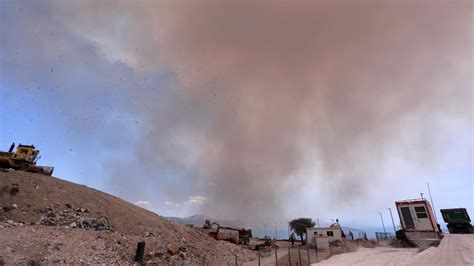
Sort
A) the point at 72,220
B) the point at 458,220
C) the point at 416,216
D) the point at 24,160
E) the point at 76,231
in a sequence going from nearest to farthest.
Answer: the point at 76,231 → the point at 72,220 → the point at 24,160 → the point at 416,216 → the point at 458,220

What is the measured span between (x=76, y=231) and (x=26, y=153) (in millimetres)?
23616

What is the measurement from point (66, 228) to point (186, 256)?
11.4m

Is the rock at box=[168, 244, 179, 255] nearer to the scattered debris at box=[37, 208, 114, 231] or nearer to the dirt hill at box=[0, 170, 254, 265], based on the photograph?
the dirt hill at box=[0, 170, 254, 265]

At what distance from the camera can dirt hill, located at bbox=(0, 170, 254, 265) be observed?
715 inches

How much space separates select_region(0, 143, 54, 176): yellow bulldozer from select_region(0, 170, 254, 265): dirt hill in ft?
15.0

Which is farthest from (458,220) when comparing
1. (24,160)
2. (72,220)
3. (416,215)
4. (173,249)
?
(24,160)

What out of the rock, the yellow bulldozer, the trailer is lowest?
the rock

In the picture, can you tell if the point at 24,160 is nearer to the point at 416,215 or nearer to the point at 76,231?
the point at 76,231

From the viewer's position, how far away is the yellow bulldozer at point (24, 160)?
35.6 meters

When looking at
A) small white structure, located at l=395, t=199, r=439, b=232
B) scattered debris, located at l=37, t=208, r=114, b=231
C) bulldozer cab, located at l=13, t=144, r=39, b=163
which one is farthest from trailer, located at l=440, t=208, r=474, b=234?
bulldozer cab, located at l=13, t=144, r=39, b=163

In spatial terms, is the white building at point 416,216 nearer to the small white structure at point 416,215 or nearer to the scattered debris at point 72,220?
the small white structure at point 416,215

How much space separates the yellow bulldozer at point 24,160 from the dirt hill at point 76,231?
4571 millimetres

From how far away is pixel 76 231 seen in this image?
74.0ft

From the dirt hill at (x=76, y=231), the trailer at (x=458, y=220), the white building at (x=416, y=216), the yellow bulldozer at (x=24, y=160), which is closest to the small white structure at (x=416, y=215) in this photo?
the white building at (x=416, y=216)
